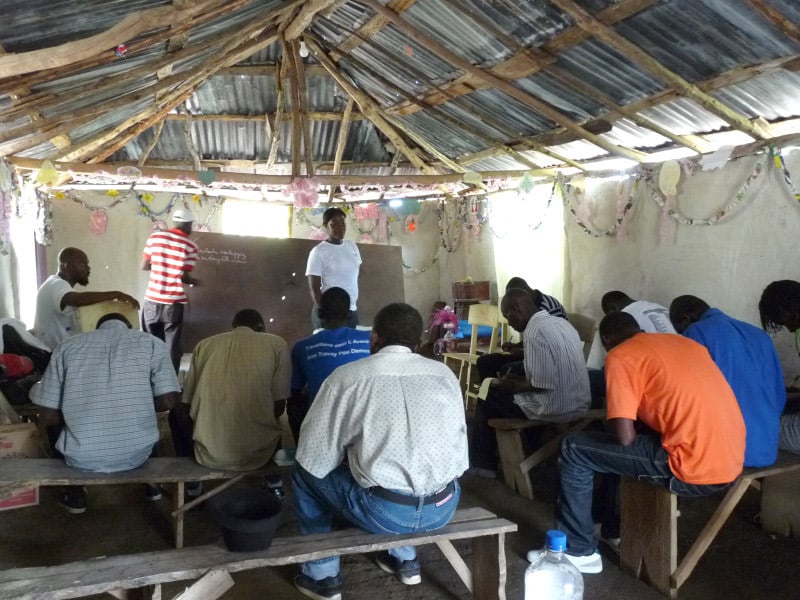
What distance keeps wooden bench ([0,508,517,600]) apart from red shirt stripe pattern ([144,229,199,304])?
395 centimetres

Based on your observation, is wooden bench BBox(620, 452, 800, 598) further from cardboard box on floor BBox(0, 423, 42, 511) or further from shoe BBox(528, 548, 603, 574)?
cardboard box on floor BBox(0, 423, 42, 511)

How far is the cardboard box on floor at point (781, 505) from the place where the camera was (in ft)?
11.3

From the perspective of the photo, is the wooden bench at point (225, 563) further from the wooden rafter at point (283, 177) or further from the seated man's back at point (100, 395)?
the wooden rafter at point (283, 177)

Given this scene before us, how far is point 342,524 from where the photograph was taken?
3098mm

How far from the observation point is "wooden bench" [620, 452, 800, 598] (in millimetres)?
2889

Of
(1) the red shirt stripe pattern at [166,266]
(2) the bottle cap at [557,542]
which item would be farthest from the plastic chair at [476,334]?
(2) the bottle cap at [557,542]

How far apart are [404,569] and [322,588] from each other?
1.34 feet

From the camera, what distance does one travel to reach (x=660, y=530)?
2930 millimetres

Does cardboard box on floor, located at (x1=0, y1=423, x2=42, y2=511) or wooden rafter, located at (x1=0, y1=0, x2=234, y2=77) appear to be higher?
wooden rafter, located at (x1=0, y1=0, x2=234, y2=77)

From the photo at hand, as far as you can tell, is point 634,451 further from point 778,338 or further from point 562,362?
point 778,338

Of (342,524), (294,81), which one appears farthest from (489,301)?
(342,524)

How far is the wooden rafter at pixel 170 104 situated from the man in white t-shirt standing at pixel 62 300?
205 centimetres

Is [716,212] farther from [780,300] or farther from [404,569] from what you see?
[404,569]

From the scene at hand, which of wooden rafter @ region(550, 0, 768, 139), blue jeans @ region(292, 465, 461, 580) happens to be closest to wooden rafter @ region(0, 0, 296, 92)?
wooden rafter @ region(550, 0, 768, 139)
